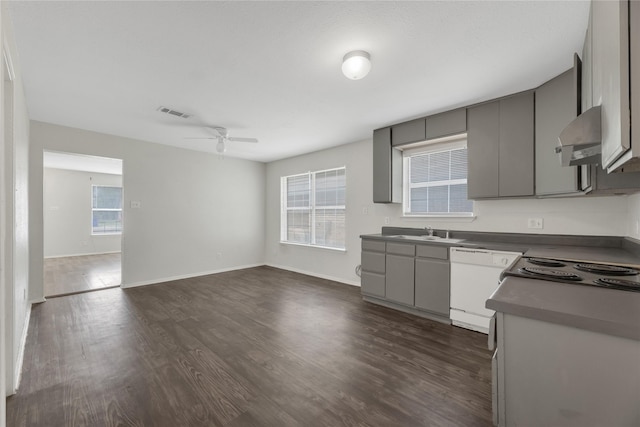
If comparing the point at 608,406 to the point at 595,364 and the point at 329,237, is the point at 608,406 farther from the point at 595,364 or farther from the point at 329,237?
the point at 329,237

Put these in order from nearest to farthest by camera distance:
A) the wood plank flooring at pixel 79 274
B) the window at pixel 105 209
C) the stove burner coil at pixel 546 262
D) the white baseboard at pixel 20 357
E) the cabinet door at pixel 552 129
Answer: the stove burner coil at pixel 546 262 < the white baseboard at pixel 20 357 < the cabinet door at pixel 552 129 < the wood plank flooring at pixel 79 274 < the window at pixel 105 209

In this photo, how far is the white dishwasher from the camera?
2.73 meters

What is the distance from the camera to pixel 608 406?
2.85 ft

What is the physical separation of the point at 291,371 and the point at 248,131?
10.9 ft

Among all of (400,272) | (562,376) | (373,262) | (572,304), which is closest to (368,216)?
(373,262)

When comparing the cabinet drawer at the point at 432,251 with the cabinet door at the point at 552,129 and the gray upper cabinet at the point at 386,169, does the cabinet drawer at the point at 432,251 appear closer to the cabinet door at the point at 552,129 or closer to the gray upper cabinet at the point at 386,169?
the gray upper cabinet at the point at 386,169

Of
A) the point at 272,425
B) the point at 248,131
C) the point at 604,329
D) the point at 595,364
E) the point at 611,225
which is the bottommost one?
the point at 272,425

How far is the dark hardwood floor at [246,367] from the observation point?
67.2 inches

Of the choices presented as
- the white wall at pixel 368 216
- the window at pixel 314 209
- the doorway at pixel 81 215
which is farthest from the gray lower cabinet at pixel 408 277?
the doorway at pixel 81 215

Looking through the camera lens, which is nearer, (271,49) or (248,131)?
(271,49)

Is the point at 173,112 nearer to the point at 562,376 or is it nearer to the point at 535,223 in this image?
the point at 562,376

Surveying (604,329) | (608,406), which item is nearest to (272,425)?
(608,406)

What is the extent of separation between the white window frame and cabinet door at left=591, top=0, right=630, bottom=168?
217 cm

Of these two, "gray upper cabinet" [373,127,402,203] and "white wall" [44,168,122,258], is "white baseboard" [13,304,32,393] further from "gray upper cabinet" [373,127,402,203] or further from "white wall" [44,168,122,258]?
"white wall" [44,168,122,258]
